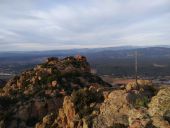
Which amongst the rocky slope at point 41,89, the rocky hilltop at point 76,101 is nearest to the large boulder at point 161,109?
the rocky hilltop at point 76,101

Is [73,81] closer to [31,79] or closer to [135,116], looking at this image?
[31,79]

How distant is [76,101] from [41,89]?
29.6 metres

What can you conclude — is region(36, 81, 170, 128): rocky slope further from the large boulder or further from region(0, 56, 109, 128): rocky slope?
region(0, 56, 109, 128): rocky slope

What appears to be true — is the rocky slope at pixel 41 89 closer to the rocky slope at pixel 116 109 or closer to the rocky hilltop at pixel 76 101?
the rocky hilltop at pixel 76 101

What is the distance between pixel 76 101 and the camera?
4494cm

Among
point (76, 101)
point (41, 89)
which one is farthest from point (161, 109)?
point (41, 89)

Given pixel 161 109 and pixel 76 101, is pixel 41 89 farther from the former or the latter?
pixel 161 109

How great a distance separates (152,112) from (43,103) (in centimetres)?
3747

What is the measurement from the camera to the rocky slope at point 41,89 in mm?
64688

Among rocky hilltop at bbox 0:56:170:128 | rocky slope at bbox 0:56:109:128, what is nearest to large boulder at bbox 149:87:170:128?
rocky hilltop at bbox 0:56:170:128

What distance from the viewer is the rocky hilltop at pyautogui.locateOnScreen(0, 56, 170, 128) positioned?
33.5 metres

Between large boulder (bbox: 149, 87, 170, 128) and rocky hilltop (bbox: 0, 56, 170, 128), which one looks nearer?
large boulder (bbox: 149, 87, 170, 128)

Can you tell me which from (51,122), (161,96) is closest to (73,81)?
(51,122)

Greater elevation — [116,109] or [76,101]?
[116,109]
